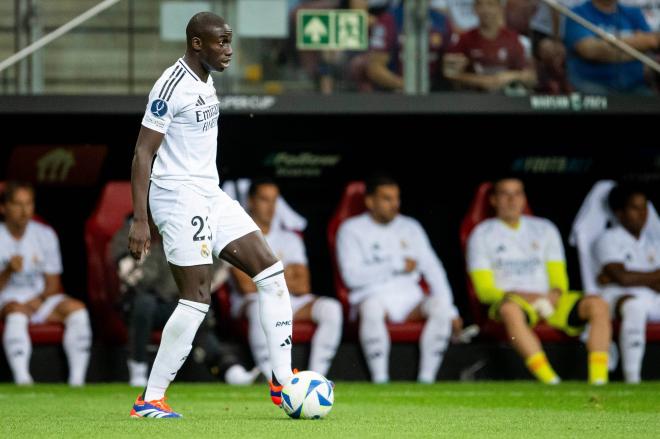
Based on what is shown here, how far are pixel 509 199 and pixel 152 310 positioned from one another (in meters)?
3.22

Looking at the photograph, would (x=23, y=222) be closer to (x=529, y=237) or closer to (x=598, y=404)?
(x=529, y=237)

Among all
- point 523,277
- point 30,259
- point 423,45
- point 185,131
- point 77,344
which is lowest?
point 77,344

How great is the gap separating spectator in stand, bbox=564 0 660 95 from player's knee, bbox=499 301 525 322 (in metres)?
1.87

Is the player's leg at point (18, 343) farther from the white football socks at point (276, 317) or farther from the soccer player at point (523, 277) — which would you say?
the white football socks at point (276, 317)

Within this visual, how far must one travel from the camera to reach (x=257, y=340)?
11867 mm

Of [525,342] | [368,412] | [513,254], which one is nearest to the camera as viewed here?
[368,412]

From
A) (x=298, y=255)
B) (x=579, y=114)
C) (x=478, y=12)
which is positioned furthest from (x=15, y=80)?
(x=579, y=114)

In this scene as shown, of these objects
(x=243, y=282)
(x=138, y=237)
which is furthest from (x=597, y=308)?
(x=138, y=237)

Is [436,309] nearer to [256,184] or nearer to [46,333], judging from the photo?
[256,184]

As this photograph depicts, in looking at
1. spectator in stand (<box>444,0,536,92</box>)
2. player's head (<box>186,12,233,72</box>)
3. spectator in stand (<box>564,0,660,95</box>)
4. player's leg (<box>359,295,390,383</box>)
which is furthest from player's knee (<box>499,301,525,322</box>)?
player's head (<box>186,12,233,72</box>)

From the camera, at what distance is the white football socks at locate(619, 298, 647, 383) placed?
38.7 feet

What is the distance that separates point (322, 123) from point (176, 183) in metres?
5.91

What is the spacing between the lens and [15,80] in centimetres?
1170

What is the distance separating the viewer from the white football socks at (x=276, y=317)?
7250mm
